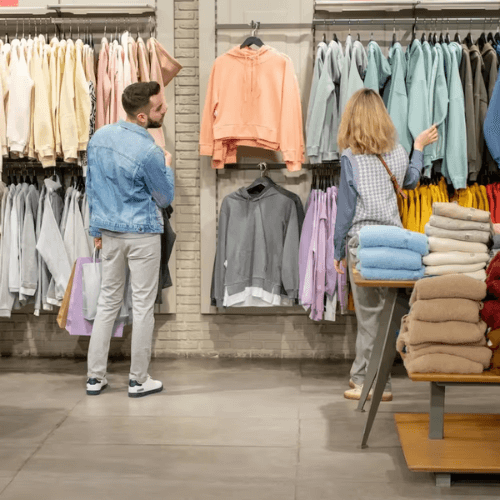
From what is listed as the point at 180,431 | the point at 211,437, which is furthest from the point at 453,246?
the point at 180,431

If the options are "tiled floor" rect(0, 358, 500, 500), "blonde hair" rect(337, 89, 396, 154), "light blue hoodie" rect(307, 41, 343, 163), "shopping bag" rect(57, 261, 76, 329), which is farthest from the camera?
"light blue hoodie" rect(307, 41, 343, 163)

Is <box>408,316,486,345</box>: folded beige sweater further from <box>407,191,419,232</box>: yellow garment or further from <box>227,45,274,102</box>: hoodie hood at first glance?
<box>227,45,274,102</box>: hoodie hood

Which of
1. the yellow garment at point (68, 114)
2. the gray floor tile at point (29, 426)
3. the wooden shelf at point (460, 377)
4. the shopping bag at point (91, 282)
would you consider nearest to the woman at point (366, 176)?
the wooden shelf at point (460, 377)

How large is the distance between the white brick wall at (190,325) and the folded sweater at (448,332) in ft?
8.34

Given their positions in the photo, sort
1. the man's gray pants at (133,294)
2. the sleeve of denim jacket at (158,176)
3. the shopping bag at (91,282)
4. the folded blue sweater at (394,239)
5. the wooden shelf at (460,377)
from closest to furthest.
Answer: the wooden shelf at (460,377), the folded blue sweater at (394,239), the sleeve of denim jacket at (158,176), the man's gray pants at (133,294), the shopping bag at (91,282)

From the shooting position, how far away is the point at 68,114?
5.32 meters

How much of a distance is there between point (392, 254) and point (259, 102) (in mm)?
2232

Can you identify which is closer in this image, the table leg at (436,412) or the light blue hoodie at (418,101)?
the table leg at (436,412)

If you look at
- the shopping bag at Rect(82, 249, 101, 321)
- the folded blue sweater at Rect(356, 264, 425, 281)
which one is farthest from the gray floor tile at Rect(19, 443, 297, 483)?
the shopping bag at Rect(82, 249, 101, 321)

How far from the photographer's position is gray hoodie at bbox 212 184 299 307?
5473 mm

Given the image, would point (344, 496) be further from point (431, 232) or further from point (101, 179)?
point (101, 179)

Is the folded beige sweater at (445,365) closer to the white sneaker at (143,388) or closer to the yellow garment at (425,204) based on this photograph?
the white sneaker at (143,388)

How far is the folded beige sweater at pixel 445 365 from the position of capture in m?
3.21

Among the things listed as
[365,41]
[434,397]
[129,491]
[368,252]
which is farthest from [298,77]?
[129,491]
